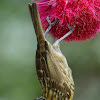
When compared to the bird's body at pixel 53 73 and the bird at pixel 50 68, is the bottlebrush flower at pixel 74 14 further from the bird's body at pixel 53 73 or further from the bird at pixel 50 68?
the bird's body at pixel 53 73

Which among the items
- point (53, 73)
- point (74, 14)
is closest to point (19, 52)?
point (53, 73)

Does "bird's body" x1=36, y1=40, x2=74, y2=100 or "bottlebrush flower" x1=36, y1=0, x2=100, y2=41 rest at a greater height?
"bottlebrush flower" x1=36, y1=0, x2=100, y2=41

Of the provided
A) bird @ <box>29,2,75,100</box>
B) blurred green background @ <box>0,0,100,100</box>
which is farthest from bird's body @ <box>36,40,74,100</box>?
blurred green background @ <box>0,0,100,100</box>

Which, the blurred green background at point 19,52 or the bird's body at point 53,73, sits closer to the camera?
the bird's body at point 53,73

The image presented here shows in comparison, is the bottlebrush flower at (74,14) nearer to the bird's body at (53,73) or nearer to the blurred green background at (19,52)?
the bird's body at (53,73)

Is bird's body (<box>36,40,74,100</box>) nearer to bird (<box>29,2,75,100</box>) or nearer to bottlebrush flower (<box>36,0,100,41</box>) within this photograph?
bird (<box>29,2,75,100</box>)

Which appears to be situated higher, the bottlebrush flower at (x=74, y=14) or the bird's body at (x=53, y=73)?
the bottlebrush flower at (x=74, y=14)

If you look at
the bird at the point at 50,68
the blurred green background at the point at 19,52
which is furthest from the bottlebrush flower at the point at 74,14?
the blurred green background at the point at 19,52
